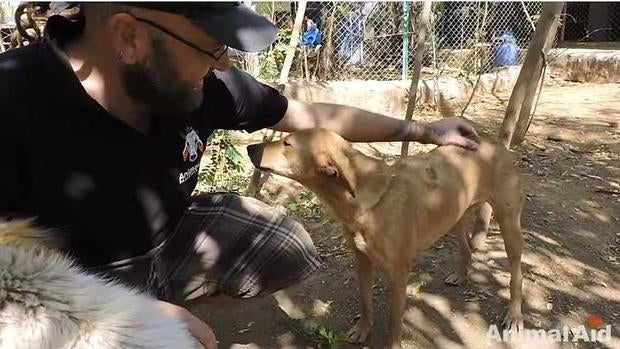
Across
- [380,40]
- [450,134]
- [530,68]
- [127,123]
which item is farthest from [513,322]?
[380,40]

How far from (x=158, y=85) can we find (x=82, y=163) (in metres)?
0.32

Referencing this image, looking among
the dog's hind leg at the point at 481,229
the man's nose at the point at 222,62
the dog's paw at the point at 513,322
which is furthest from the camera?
the dog's hind leg at the point at 481,229

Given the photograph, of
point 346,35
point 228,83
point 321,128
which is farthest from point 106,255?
point 346,35

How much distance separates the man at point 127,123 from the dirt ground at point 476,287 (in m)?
0.73

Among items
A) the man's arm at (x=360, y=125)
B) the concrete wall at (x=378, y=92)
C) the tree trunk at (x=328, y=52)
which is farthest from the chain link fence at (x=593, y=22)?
the man's arm at (x=360, y=125)

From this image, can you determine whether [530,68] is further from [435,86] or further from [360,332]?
[435,86]

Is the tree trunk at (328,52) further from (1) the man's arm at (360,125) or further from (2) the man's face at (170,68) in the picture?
(2) the man's face at (170,68)

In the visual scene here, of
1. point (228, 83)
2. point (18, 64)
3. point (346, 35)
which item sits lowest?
point (346, 35)

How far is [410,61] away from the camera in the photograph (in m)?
8.38

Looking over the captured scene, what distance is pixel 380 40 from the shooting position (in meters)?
8.23

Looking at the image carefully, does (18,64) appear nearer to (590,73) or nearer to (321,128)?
(321,128)

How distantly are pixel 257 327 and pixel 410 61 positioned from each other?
566cm

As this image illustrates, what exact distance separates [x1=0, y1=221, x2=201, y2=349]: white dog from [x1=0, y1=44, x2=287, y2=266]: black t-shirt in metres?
0.60

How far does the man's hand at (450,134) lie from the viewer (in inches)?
116
